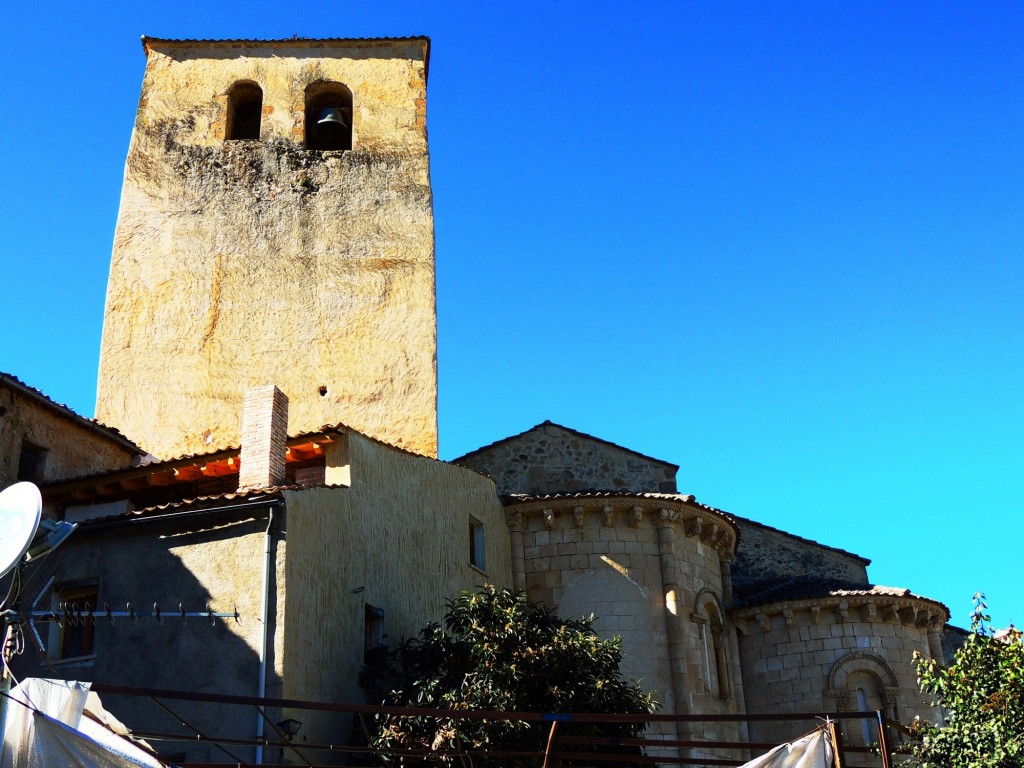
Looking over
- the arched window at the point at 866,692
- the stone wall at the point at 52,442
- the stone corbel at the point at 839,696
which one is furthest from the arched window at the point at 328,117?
the arched window at the point at 866,692

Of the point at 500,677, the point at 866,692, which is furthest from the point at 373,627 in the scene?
the point at 866,692

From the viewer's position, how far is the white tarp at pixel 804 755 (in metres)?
11.8

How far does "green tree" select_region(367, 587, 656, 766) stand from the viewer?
16.7 m

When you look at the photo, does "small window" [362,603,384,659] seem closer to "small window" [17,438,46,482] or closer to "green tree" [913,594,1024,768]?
"small window" [17,438,46,482]

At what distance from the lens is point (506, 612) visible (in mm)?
18078

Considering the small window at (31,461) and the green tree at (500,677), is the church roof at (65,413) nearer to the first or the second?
the small window at (31,461)

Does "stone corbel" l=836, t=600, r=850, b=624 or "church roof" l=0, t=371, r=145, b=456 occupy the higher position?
"church roof" l=0, t=371, r=145, b=456

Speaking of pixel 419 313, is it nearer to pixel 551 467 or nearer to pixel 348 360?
pixel 348 360

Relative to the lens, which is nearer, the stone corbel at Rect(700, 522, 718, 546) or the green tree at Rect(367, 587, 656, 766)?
the green tree at Rect(367, 587, 656, 766)

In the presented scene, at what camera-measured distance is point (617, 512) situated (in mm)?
23531

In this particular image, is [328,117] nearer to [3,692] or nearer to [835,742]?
[3,692]

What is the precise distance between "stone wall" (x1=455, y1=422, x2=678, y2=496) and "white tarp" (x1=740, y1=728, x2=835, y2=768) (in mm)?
13916

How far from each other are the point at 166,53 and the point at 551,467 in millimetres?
13457

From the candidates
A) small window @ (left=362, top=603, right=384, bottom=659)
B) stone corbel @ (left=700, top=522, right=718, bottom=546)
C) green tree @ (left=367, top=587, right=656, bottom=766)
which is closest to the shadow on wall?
green tree @ (left=367, top=587, right=656, bottom=766)
